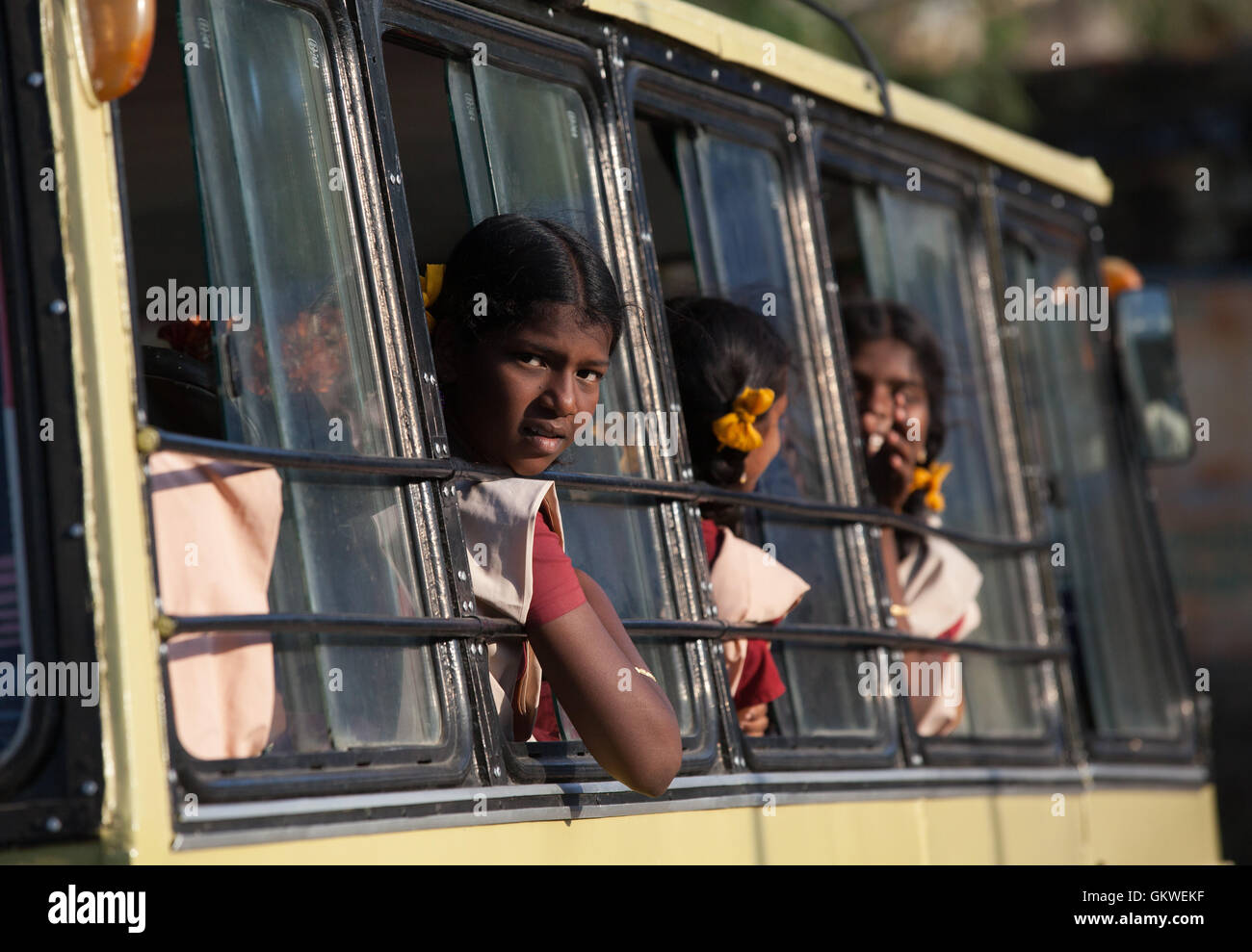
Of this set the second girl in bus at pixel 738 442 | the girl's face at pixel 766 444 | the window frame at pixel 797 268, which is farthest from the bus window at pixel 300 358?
the girl's face at pixel 766 444

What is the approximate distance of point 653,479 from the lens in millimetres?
3244

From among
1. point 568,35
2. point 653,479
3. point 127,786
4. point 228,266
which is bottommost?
point 127,786

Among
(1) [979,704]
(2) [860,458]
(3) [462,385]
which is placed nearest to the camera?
(3) [462,385]

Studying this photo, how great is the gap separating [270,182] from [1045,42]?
1186 cm

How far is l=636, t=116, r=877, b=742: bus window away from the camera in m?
3.70

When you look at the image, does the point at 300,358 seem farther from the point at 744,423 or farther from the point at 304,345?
the point at 744,423

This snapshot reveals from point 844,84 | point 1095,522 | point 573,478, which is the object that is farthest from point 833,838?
point 1095,522

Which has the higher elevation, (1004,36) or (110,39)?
(1004,36)

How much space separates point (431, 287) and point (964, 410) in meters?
2.11

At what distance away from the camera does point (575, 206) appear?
325cm

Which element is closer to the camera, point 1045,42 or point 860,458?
point 860,458

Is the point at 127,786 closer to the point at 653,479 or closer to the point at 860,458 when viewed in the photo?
the point at 653,479

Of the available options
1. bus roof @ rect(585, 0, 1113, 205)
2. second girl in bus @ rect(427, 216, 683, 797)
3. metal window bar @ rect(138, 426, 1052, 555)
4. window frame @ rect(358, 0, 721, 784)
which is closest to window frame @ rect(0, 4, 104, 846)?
metal window bar @ rect(138, 426, 1052, 555)
